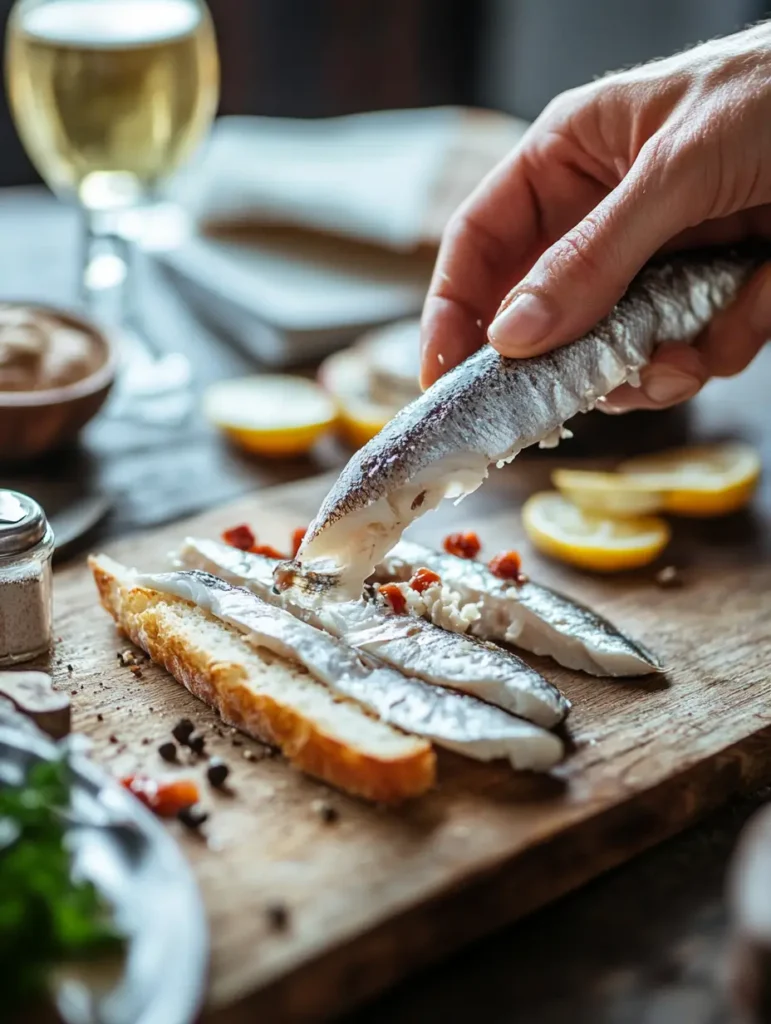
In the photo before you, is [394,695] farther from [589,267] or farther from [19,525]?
[589,267]

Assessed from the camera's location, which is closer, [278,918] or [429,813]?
[278,918]

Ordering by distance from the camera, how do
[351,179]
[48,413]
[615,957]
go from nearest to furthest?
[615,957], [48,413], [351,179]

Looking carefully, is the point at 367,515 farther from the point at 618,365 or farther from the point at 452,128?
the point at 452,128

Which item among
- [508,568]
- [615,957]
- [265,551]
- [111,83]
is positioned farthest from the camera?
[111,83]

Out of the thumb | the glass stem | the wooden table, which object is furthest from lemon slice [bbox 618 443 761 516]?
the glass stem

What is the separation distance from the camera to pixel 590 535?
298cm

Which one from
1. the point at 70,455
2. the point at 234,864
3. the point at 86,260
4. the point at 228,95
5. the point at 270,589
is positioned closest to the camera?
the point at 234,864

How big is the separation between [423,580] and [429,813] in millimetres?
618

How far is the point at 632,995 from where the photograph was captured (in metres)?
1.72

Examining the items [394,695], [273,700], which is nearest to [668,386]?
[394,695]

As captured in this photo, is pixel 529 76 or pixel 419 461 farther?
pixel 529 76

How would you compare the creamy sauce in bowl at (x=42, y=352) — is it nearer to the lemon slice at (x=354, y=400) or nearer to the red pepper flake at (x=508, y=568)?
the lemon slice at (x=354, y=400)

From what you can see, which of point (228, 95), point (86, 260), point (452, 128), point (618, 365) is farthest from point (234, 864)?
point (228, 95)

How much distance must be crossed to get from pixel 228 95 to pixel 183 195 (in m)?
2.68
